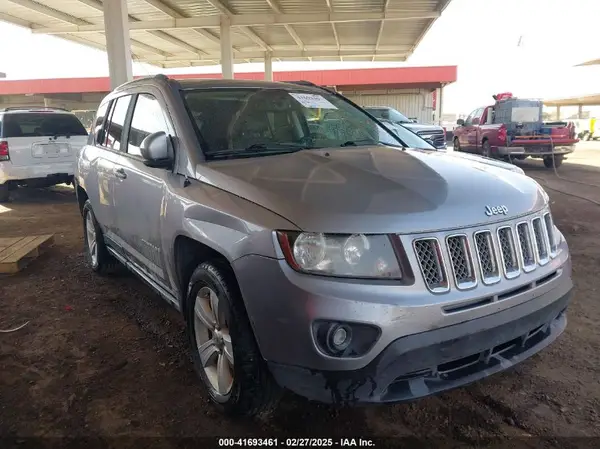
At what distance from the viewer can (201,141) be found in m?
2.98

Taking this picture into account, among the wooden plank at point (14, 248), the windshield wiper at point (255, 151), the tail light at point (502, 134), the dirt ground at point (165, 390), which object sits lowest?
the dirt ground at point (165, 390)

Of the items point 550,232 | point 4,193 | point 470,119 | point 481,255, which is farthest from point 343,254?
point 470,119

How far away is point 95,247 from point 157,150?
257 centimetres

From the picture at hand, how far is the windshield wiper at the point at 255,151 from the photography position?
2934mm

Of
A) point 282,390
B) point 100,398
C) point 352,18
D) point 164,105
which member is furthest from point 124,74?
point 282,390

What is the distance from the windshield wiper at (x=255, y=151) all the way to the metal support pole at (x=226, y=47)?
14.7 metres

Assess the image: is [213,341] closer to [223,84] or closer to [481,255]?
[481,255]

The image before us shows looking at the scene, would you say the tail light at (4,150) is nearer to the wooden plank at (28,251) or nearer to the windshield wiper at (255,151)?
the wooden plank at (28,251)

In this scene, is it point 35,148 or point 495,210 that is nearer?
point 495,210

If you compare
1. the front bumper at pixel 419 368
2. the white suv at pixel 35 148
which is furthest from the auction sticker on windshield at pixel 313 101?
the white suv at pixel 35 148

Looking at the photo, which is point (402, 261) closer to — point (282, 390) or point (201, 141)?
point (282, 390)

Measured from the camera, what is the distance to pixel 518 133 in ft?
47.0

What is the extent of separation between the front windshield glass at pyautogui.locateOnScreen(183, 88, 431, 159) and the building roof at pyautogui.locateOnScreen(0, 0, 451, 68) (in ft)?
39.0

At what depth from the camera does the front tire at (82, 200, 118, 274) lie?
16.1 feet
